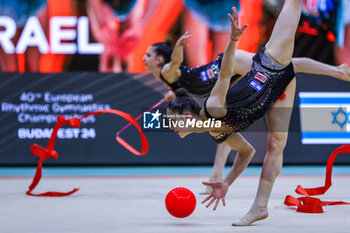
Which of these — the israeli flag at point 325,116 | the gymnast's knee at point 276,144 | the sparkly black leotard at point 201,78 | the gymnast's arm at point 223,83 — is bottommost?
the israeli flag at point 325,116

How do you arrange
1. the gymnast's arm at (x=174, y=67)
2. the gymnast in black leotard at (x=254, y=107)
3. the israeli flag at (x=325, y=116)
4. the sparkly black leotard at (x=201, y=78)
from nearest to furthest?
the gymnast in black leotard at (x=254, y=107), the gymnast's arm at (x=174, y=67), the sparkly black leotard at (x=201, y=78), the israeli flag at (x=325, y=116)

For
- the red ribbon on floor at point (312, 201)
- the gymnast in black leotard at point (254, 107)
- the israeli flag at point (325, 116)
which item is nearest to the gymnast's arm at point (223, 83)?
the gymnast in black leotard at point (254, 107)

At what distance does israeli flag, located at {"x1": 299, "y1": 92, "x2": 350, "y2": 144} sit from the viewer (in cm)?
677

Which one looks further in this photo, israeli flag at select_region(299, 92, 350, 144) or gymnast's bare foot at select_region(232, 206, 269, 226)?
israeli flag at select_region(299, 92, 350, 144)

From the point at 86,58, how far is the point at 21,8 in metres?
1.13

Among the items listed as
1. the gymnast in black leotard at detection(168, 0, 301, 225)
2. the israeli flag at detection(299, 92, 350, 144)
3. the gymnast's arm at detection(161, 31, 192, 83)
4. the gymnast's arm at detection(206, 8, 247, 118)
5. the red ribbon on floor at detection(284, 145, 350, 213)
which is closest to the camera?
the gymnast's arm at detection(206, 8, 247, 118)

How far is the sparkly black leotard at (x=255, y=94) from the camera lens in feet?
9.97

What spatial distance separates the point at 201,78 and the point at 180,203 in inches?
68.5

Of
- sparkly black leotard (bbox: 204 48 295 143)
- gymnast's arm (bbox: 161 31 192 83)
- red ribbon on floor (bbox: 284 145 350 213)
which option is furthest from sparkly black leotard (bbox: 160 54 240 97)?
sparkly black leotard (bbox: 204 48 295 143)

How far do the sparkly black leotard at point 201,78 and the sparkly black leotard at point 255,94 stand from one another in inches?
53.4

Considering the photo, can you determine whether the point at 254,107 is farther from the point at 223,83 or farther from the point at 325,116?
the point at 325,116

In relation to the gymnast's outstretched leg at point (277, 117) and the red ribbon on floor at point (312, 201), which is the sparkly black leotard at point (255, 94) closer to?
the gymnast's outstretched leg at point (277, 117)

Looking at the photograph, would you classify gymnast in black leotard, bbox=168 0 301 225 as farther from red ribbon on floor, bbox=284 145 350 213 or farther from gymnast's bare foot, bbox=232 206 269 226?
red ribbon on floor, bbox=284 145 350 213

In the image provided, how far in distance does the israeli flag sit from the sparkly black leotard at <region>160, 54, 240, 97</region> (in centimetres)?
261
